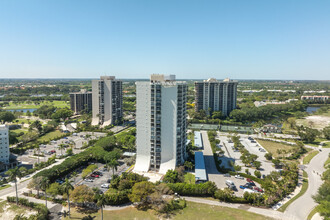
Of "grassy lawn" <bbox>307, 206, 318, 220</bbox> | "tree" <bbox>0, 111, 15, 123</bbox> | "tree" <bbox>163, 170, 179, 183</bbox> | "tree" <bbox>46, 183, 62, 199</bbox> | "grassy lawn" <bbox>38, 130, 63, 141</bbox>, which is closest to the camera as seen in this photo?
"grassy lawn" <bbox>307, 206, 318, 220</bbox>

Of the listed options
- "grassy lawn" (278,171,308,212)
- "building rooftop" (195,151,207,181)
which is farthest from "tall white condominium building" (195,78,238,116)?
"grassy lawn" (278,171,308,212)

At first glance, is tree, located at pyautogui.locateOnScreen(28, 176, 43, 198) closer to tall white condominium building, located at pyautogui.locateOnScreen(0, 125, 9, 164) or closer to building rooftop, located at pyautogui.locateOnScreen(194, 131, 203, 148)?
tall white condominium building, located at pyautogui.locateOnScreen(0, 125, 9, 164)

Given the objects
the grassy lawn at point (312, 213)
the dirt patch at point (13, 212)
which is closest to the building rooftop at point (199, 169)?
the grassy lawn at point (312, 213)

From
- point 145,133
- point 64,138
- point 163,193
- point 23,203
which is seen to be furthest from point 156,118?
point 64,138

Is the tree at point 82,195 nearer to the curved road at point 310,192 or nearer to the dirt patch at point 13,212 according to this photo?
the dirt patch at point 13,212

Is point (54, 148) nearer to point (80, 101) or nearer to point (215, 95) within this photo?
point (80, 101)
